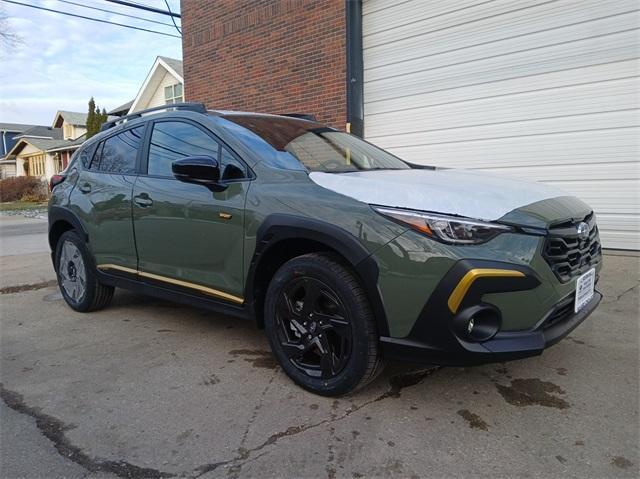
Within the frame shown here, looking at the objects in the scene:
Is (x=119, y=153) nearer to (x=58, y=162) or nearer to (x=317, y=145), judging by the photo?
(x=317, y=145)

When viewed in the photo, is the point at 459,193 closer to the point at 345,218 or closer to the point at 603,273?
the point at 345,218

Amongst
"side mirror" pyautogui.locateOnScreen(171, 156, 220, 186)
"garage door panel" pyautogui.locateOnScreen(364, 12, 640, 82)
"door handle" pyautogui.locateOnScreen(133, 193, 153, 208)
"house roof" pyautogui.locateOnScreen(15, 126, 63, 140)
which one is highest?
"house roof" pyautogui.locateOnScreen(15, 126, 63, 140)

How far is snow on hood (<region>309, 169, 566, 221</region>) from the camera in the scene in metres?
2.37

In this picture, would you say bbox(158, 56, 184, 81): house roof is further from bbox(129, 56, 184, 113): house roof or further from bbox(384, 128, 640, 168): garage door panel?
bbox(384, 128, 640, 168): garage door panel

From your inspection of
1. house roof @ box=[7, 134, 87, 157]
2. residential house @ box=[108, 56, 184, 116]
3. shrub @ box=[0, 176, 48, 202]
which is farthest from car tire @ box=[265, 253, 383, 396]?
house roof @ box=[7, 134, 87, 157]

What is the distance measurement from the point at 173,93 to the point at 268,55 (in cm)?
1226

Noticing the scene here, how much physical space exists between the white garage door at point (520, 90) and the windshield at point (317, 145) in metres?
3.22

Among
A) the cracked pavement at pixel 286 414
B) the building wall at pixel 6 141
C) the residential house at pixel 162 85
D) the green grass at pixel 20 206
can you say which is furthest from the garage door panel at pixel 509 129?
the building wall at pixel 6 141

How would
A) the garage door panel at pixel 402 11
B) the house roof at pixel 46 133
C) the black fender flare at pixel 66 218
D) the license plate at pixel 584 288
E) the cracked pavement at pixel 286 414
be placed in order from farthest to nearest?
the house roof at pixel 46 133 < the garage door panel at pixel 402 11 < the black fender flare at pixel 66 218 < the license plate at pixel 584 288 < the cracked pavement at pixel 286 414

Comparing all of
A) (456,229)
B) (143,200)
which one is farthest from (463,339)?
(143,200)

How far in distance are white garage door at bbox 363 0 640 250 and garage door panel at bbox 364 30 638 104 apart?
12 millimetres

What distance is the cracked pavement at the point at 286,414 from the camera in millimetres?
2172

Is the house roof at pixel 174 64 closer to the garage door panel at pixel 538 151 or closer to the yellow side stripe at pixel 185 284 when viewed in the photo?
the garage door panel at pixel 538 151

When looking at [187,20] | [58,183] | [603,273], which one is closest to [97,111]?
[187,20]
